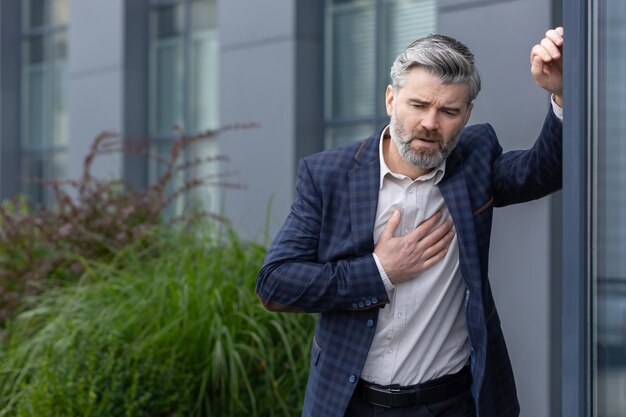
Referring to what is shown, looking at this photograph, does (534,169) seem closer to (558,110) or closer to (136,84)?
(558,110)

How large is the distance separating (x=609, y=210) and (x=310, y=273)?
86 centimetres

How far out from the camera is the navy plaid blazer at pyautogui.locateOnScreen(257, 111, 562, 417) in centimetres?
300

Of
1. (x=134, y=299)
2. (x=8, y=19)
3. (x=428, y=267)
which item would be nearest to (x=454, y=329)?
(x=428, y=267)

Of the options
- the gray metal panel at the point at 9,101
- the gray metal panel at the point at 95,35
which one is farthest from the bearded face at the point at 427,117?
the gray metal panel at the point at 9,101

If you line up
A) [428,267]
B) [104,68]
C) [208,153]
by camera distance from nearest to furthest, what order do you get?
[428,267]
[208,153]
[104,68]

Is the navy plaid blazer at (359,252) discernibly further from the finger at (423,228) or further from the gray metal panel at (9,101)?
the gray metal panel at (9,101)

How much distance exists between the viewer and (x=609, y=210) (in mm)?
2768

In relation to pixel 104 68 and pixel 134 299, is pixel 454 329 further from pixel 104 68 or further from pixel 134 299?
pixel 104 68

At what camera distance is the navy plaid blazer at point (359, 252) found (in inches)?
118

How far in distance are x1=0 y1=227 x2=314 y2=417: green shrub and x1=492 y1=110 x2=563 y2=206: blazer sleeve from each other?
2.65 meters

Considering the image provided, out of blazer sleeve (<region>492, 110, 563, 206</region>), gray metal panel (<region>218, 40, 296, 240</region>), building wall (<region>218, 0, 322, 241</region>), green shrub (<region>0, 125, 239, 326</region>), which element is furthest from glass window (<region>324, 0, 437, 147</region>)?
blazer sleeve (<region>492, 110, 563, 206</region>)

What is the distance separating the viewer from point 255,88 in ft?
27.1

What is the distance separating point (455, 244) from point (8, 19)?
10.6 meters

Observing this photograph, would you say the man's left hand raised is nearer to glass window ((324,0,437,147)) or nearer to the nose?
the nose
